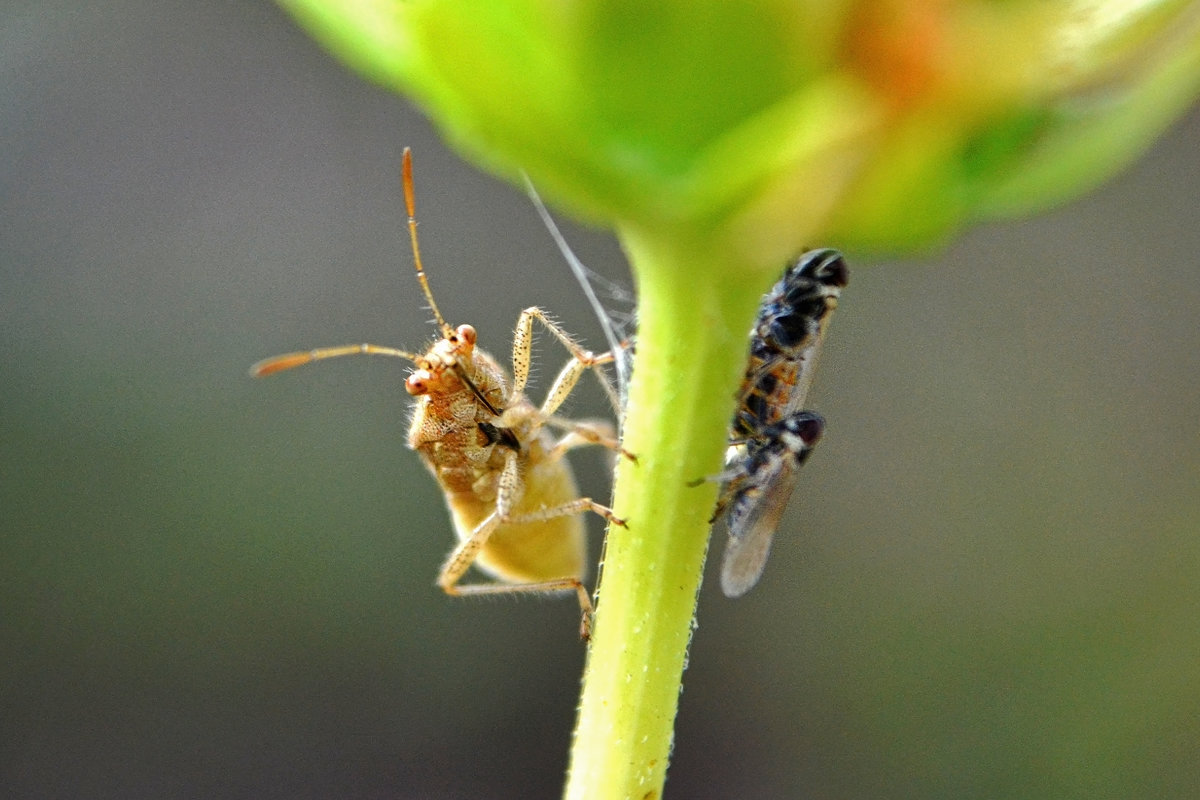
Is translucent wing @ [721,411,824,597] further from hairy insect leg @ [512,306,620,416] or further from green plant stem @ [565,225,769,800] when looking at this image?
green plant stem @ [565,225,769,800]

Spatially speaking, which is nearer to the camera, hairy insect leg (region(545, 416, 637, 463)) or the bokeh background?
hairy insect leg (region(545, 416, 637, 463))

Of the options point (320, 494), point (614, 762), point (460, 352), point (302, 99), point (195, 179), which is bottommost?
point (614, 762)

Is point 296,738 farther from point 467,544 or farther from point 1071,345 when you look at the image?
point 1071,345

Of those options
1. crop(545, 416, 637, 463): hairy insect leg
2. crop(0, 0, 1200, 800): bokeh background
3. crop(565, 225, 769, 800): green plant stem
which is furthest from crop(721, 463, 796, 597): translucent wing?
crop(0, 0, 1200, 800): bokeh background

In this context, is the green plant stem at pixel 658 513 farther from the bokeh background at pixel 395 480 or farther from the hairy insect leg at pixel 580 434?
the bokeh background at pixel 395 480

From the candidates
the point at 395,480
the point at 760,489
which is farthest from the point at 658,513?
the point at 395,480

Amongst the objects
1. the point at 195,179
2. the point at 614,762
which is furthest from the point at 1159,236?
the point at 614,762

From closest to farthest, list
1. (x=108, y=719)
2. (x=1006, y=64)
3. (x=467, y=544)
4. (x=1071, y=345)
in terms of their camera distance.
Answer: (x=1006, y=64)
(x=467, y=544)
(x=108, y=719)
(x=1071, y=345)
